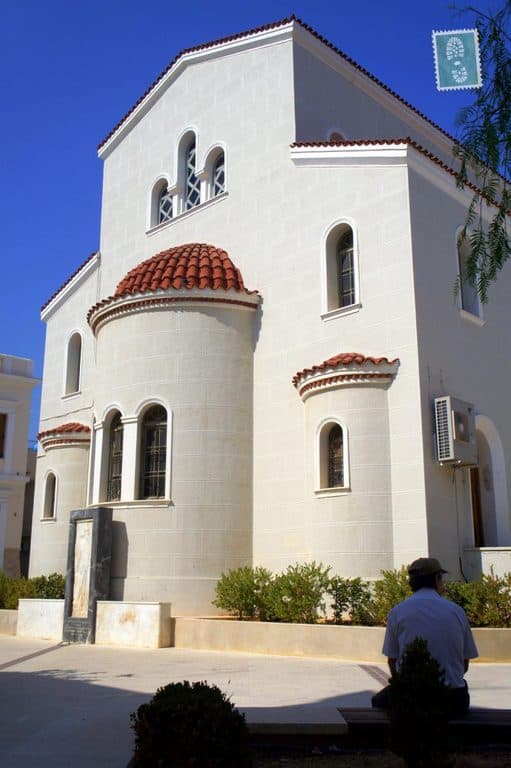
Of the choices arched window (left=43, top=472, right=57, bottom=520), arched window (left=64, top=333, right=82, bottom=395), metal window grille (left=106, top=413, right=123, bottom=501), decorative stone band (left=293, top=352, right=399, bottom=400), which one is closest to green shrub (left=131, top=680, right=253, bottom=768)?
decorative stone band (left=293, top=352, right=399, bottom=400)

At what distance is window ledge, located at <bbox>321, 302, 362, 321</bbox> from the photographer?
51.0 ft

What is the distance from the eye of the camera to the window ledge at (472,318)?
15.9 m

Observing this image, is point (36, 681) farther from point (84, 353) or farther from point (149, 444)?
point (84, 353)

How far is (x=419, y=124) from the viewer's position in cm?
2273

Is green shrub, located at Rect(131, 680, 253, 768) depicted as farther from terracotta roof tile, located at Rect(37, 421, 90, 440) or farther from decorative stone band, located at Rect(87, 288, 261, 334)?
terracotta roof tile, located at Rect(37, 421, 90, 440)

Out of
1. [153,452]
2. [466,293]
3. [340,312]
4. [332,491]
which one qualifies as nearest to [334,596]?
[332,491]

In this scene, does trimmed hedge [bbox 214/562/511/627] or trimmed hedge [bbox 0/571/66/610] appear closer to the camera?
trimmed hedge [bbox 214/562/511/627]

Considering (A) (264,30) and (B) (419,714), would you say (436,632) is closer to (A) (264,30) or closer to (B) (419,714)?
(B) (419,714)

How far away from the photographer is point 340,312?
15.9 meters

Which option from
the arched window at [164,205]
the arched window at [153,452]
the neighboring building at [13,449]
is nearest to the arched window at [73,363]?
the arched window at [164,205]

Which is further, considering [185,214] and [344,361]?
[185,214]

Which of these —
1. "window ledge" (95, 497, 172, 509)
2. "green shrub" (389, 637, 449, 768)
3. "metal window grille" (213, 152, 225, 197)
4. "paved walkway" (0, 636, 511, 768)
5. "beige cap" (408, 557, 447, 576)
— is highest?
"metal window grille" (213, 152, 225, 197)

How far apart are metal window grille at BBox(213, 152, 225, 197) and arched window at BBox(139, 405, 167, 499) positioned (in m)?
6.12

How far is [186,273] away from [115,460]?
4384 mm
